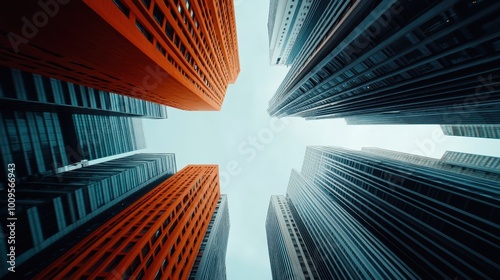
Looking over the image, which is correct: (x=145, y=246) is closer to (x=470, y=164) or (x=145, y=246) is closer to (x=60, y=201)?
(x=60, y=201)

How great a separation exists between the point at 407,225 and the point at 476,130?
115m

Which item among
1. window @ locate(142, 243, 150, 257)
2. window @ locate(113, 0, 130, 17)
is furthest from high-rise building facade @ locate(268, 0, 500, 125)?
window @ locate(142, 243, 150, 257)

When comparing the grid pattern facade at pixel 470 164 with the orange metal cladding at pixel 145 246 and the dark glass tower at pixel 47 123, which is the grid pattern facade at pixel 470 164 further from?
the dark glass tower at pixel 47 123

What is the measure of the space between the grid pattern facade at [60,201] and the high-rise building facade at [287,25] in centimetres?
9098

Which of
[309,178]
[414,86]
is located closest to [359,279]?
[414,86]

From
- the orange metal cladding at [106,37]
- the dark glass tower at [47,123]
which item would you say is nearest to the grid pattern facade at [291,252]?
the orange metal cladding at [106,37]

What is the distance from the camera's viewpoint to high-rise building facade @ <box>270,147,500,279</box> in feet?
95.4

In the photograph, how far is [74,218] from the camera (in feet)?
142

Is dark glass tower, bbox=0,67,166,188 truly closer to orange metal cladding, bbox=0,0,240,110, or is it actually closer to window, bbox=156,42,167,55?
orange metal cladding, bbox=0,0,240,110

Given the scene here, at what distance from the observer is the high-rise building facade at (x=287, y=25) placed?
86.6m

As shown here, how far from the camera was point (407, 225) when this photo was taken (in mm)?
40906

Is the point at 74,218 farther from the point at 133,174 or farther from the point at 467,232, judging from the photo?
the point at 467,232

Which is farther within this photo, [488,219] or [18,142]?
[18,142]

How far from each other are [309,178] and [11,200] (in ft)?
410
